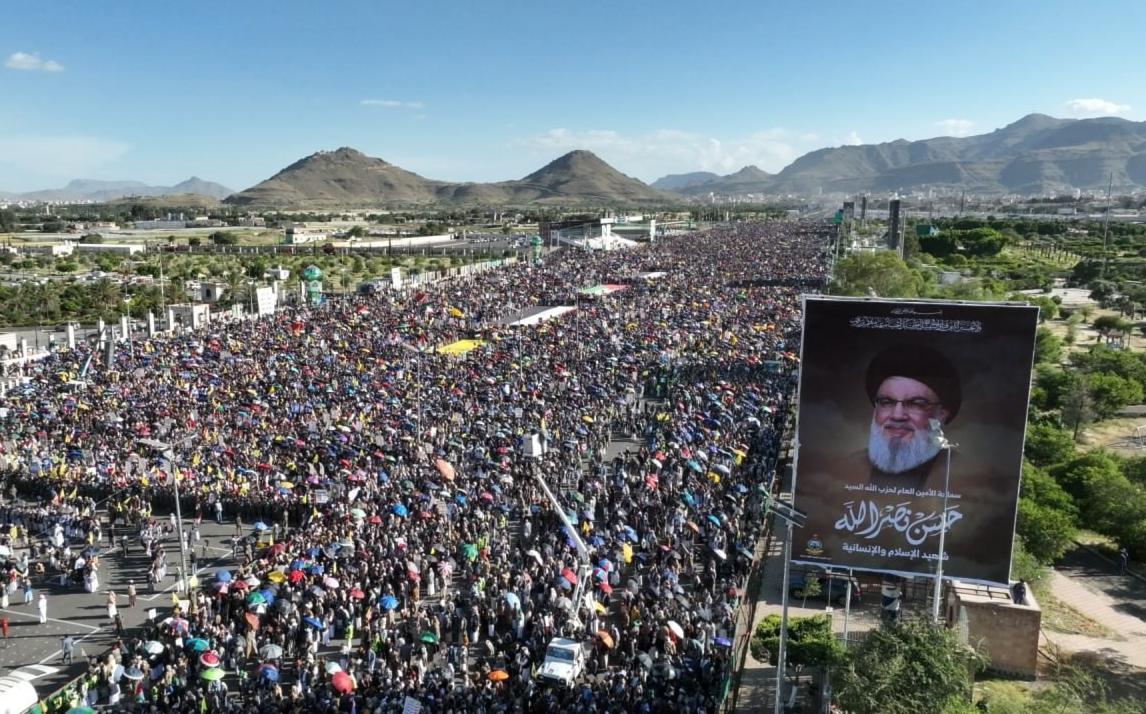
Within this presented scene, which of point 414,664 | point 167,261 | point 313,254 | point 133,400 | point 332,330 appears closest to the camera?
point 414,664

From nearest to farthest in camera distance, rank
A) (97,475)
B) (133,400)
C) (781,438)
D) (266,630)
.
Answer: (266,630) < (97,475) < (781,438) < (133,400)

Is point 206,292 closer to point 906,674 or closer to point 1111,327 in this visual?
point 1111,327

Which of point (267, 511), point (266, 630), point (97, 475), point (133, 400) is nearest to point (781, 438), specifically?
point (267, 511)

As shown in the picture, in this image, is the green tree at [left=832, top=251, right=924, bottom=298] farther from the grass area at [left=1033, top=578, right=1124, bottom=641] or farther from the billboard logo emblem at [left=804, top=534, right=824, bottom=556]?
the billboard logo emblem at [left=804, top=534, right=824, bottom=556]

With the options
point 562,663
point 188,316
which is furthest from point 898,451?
point 188,316

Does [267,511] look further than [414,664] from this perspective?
Yes

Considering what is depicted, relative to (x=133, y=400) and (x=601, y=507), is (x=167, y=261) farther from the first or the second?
(x=601, y=507)

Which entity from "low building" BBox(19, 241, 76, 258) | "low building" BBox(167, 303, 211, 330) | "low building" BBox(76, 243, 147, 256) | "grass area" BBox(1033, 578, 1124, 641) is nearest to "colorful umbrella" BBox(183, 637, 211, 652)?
"grass area" BBox(1033, 578, 1124, 641)
